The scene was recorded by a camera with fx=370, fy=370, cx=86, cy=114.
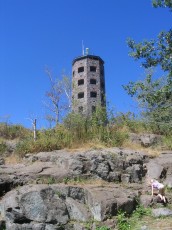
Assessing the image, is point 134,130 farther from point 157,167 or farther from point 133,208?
point 133,208

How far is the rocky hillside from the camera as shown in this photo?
1058 centimetres

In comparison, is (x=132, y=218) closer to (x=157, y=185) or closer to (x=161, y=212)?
(x=161, y=212)

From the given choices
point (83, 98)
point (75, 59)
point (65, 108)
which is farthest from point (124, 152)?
point (75, 59)

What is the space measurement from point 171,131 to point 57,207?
9680 mm

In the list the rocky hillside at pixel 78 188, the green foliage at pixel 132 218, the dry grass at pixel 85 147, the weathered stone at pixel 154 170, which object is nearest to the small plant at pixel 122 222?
the green foliage at pixel 132 218

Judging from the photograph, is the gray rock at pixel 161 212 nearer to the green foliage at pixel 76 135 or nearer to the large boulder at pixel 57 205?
the large boulder at pixel 57 205

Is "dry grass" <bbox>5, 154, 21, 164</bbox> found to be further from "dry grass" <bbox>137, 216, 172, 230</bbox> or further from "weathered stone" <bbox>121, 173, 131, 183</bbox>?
"dry grass" <bbox>137, 216, 172, 230</bbox>

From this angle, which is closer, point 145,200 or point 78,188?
point 78,188

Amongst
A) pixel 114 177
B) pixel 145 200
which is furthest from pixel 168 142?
pixel 145 200

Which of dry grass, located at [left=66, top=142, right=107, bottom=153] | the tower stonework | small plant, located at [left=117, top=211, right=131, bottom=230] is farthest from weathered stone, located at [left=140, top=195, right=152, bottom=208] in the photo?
the tower stonework

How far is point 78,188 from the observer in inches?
473

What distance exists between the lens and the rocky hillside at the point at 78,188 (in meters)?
10.6

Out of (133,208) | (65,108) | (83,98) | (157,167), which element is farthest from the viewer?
(83,98)

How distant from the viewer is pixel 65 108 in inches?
1278
